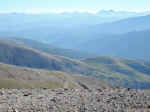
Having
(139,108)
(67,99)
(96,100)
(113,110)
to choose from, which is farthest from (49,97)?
(139,108)

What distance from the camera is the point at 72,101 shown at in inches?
840

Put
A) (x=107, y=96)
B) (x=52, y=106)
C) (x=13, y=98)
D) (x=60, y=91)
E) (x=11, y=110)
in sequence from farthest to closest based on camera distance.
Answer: (x=60, y=91), (x=107, y=96), (x=13, y=98), (x=52, y=106), (x=11, y=110)

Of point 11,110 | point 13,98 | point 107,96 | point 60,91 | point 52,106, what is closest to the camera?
point 11,110

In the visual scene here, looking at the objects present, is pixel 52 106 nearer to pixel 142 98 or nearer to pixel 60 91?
pixel 60 91

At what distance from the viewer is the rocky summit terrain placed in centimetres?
1936

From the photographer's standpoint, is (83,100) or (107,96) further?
(107,96)

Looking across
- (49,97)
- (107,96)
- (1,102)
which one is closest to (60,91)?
(49,97)

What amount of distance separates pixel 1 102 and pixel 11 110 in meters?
2.34

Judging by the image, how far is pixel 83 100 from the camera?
21859mm

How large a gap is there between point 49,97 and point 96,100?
387 cm

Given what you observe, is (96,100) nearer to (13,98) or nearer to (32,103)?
(32,103)

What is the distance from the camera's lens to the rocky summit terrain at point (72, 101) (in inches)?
762

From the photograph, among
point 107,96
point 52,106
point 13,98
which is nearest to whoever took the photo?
point 52,106

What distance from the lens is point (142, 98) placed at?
894 inches
